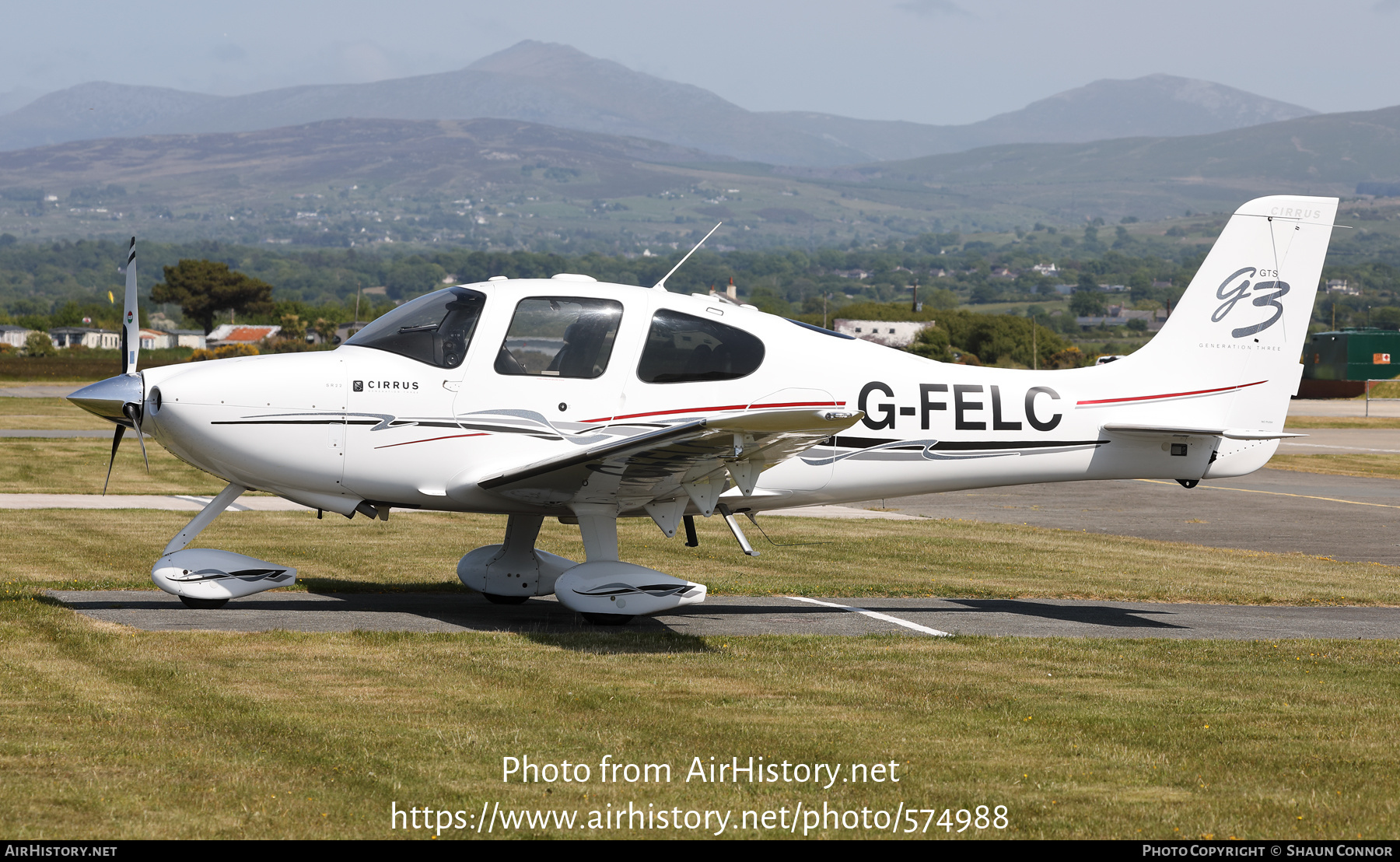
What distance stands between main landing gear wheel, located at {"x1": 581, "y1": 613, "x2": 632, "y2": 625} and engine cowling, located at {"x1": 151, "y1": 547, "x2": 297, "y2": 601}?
2.53 m

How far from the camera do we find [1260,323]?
42.4 ft

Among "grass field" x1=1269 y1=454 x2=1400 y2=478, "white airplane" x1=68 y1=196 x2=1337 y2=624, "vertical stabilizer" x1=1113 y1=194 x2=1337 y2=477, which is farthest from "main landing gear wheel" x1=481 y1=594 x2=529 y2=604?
"grass field" x1=1269 y1=454 x2=1400 y2=478

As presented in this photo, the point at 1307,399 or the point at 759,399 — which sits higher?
the point at 759,399

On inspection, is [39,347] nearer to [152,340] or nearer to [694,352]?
[152,340]

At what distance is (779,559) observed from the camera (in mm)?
16984

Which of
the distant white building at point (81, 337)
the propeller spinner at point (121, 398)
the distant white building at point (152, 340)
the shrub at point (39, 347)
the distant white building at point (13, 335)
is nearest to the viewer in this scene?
the propeller spinner at point (121, 398)

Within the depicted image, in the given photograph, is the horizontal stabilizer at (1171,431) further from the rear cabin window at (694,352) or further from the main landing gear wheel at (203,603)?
the main landing gear wheel at (203,603)

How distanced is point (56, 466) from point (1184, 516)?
23785 millimetres

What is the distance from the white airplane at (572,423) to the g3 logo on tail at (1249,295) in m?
1.21

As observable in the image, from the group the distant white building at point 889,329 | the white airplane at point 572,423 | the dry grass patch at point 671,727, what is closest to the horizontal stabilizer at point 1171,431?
the white airplane at point 572,423

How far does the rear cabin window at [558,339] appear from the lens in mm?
11031
